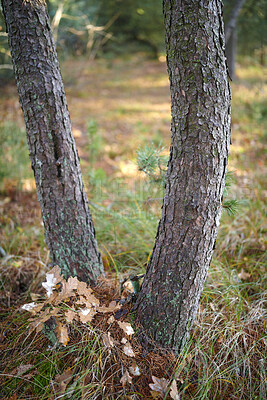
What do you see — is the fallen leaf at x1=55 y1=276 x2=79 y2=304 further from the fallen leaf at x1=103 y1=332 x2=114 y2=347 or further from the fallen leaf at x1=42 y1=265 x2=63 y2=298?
the fallen leaf at x1=103 y1=332 x2=114 y2=347

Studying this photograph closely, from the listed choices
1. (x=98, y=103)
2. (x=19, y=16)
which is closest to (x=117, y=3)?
(x=98, y=103)

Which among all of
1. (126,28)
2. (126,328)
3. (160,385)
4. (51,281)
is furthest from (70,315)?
(126,28)

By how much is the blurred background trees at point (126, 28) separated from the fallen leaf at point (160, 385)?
5129 mm

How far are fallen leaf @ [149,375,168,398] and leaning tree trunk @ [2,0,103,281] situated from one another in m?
0.72

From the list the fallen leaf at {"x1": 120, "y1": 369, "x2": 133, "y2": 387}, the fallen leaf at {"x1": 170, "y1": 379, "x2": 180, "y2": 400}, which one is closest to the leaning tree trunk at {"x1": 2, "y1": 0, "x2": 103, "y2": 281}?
the fallen leaf at {"x1": 120, "y1": 369, "x2": 133, "y2": 387}

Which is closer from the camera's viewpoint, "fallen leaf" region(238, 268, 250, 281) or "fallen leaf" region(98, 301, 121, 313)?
"fallen leaf" region(98, 301, 121, 313)

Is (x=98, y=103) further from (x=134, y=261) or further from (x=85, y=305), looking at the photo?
(x=85, y=305)

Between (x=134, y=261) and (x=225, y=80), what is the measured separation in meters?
1.64

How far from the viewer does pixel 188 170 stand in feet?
4.45

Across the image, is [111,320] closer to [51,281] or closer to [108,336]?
[108,336]

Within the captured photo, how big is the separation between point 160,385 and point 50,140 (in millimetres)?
1494

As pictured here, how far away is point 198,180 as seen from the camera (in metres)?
1.36

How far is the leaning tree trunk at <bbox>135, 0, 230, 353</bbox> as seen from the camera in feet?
4.02

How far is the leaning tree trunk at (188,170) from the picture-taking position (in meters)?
1.23
